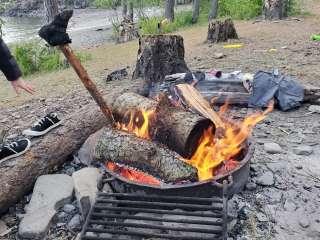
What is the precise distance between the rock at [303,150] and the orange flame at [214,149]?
0.93m

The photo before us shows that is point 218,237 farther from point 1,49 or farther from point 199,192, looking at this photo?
point 1,49

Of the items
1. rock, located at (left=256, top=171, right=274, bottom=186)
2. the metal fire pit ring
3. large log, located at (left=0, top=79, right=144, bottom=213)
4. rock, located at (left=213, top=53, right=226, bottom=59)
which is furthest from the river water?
rock, located at (left=256, top=171, right=274, bottom=186)

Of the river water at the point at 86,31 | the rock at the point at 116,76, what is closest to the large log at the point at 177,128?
the rock at the point at 116,76

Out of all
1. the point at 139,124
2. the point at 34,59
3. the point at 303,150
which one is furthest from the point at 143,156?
the point at 34,59

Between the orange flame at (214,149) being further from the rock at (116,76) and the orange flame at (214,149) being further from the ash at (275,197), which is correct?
the rock at (116,76)

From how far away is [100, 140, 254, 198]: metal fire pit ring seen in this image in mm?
3094

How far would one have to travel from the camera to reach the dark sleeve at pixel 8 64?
141 inches

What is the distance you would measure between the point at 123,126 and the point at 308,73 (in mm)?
4548

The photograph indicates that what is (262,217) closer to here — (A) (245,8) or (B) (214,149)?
(B) (214,149)

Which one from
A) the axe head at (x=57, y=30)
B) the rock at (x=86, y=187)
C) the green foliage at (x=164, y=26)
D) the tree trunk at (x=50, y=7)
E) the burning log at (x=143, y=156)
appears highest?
the axe head at (x=57, y=30)

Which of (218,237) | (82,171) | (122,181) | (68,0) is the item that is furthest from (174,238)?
(68,0)

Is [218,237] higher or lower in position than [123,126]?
lower

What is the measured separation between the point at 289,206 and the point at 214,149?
2.76 feet

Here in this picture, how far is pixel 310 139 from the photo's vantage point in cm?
474
